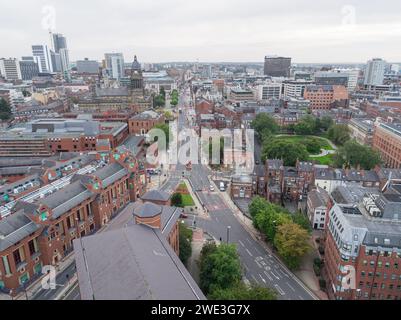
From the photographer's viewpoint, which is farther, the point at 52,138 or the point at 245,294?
the point at 52,138

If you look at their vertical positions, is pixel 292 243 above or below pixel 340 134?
below

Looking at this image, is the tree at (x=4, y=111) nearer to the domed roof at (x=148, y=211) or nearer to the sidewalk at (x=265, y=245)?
the sidewalk at (x=265, y=245)

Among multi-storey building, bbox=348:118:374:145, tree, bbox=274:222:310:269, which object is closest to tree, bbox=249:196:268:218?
tree, bbox=274:222:310:269

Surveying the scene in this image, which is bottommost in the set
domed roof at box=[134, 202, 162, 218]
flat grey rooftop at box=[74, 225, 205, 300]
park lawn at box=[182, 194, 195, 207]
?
park lawn at box=[182, 194, 195, 207]

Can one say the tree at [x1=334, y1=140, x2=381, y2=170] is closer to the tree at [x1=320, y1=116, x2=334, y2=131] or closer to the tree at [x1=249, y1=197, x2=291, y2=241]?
the tree at [x1=249, y1=197, x2=291, y2=241]

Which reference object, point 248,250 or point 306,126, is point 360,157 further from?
point 248,250

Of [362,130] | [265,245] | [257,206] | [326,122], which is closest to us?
[265,245]

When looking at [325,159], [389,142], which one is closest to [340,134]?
[389,142]

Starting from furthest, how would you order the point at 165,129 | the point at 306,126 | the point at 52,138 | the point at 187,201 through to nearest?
the point at 306,126 → the point at 165,129 → the point at 52,138 → the point at 187,201
